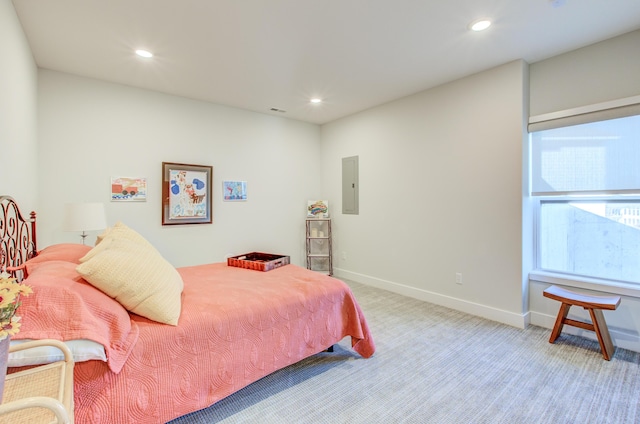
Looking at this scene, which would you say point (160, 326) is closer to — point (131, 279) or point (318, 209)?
point (131, 279)

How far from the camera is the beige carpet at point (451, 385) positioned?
1.78 meters

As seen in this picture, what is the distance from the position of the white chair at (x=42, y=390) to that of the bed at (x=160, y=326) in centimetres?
5

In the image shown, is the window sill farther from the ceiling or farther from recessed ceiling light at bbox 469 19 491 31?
recessed ceiling light at bbox 469 19 491 31

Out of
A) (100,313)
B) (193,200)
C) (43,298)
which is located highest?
(193,200)

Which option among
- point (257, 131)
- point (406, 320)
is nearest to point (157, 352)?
point (406, 320)

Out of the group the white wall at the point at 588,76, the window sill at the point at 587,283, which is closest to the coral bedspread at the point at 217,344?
the window sill at the point at 587,283

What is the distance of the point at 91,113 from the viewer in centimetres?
328

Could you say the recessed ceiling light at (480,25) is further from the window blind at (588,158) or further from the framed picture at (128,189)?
the framed picture at (128,189)

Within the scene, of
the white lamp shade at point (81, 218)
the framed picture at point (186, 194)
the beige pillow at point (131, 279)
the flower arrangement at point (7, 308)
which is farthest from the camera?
the framed picture at point (186, 194)

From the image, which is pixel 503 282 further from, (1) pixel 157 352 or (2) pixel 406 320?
(1) pixel 157 352

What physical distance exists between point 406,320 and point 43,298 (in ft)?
9.52

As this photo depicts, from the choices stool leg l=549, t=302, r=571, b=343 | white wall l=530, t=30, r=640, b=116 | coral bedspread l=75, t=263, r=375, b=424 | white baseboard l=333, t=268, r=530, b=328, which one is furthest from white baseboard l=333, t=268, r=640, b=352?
white wall l=530, t=30, r=640, b=116

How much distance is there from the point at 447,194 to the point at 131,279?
10.5 feet

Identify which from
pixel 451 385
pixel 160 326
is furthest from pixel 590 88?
pixel 160 326
